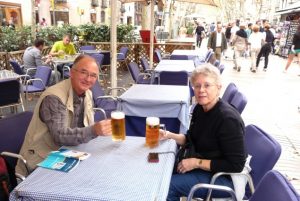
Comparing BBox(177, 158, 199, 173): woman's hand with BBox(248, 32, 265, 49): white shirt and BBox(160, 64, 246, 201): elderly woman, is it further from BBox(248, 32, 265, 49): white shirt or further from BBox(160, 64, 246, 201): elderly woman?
BBox(248, 32, 265, 49): white shirt

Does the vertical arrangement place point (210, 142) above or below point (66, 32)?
below

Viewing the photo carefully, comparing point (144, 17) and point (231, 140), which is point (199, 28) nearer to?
point (144, 17)

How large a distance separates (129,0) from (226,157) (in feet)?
22.0

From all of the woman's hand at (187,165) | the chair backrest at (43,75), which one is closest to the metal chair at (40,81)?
the chair backrest at (43,75)

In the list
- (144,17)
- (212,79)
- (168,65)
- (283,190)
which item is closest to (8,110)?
(168,65)

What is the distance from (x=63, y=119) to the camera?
183 cm

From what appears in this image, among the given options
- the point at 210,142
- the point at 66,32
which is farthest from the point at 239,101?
the point at 66,32

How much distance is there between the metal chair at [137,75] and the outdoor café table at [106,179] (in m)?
3.88

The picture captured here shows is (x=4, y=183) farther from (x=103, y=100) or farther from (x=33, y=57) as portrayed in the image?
(x=33, y=57)

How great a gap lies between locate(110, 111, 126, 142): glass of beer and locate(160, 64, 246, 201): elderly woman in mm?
324

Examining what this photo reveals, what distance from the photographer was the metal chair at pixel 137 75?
223 inches

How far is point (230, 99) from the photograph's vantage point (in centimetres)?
314

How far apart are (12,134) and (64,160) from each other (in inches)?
28.4

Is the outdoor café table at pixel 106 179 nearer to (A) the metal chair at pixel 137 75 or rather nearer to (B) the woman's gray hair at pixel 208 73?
(B) the woman's gray hair at pixel 208 73
